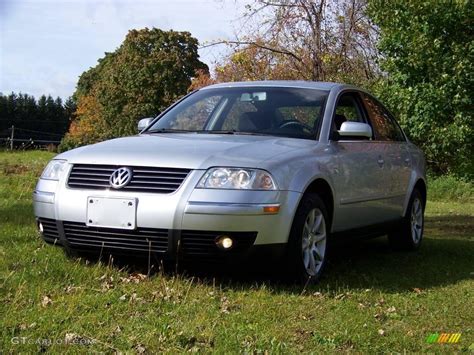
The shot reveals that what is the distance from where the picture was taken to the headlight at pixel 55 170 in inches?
193

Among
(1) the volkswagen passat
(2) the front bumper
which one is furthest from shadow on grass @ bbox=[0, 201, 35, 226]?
(2) the front bumper

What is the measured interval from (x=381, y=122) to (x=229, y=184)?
2948 millimetres

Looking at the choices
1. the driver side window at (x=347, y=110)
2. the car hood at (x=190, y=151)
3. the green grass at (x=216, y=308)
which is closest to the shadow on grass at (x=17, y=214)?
the green grass at (x=216, y=308)

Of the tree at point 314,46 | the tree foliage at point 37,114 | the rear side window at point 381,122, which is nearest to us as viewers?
the rear side window at point 381,122

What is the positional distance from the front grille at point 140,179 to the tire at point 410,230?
3302 mm

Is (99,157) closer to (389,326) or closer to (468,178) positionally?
(389,326)

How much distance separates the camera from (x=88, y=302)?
398cm

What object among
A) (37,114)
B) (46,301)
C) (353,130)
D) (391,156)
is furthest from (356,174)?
(37,114)

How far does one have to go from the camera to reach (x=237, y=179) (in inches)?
175

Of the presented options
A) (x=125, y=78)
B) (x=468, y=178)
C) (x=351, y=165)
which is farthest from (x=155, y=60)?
(x=351, y=165)

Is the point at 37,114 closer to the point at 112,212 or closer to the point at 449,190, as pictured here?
the point at 449,190

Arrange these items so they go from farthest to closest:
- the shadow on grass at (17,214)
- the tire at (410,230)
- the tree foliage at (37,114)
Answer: the tree foliage at (37,114) < the tire at (410,230) < the shadow on grass at (17,214)

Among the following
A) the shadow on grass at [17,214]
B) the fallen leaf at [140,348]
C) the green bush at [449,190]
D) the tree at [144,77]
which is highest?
the tree at [144,77]

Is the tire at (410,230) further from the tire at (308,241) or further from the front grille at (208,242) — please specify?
the front grille at (208,242)
